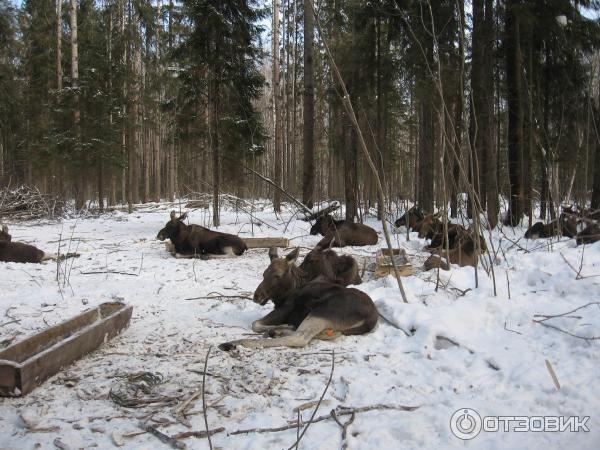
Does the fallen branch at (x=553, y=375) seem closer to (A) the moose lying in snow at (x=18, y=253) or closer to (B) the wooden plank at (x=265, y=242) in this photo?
(B) the wooden plank at (x=265, y=242)

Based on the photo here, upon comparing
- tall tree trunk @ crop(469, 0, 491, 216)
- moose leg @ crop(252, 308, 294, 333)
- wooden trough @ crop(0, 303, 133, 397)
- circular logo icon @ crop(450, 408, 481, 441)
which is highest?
tall tree trunk @ crop(469, 0, 491, 216)

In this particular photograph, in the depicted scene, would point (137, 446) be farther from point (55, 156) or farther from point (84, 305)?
point (55, 156)

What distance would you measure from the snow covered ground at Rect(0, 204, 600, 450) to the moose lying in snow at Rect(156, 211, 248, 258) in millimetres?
3149

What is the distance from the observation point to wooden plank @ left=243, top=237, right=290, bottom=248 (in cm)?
1057

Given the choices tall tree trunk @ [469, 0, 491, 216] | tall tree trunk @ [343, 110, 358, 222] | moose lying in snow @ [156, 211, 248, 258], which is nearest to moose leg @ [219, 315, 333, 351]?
moose lying in snow @ [156, 211, 248, 258]

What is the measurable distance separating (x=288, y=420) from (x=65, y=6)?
3010 centimetres

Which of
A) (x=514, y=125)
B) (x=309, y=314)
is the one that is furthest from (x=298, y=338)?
(x=514, y=125)

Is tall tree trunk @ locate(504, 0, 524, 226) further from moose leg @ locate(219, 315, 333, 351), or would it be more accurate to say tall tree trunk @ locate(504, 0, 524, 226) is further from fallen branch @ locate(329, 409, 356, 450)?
fallen branch @ locate(329, 409, 356, 450)

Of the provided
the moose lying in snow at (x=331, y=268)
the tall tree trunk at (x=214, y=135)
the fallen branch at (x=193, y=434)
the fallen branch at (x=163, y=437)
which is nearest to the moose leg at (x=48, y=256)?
the tall tree trunk at (x=214, y=135)

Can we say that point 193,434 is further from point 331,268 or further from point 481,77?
point 481,77

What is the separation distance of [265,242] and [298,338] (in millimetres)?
6678

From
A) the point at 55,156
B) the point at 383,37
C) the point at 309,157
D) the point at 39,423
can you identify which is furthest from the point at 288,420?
the point at 55,156

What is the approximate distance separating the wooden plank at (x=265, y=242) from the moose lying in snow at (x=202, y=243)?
0.68 metres

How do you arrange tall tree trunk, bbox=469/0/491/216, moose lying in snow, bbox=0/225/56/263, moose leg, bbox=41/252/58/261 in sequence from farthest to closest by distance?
tall tree trunk, bbox=469/0/491/216, moose leg, bbox=41/252/58/261, moose lying in snow, bbox=0/225/56/263
